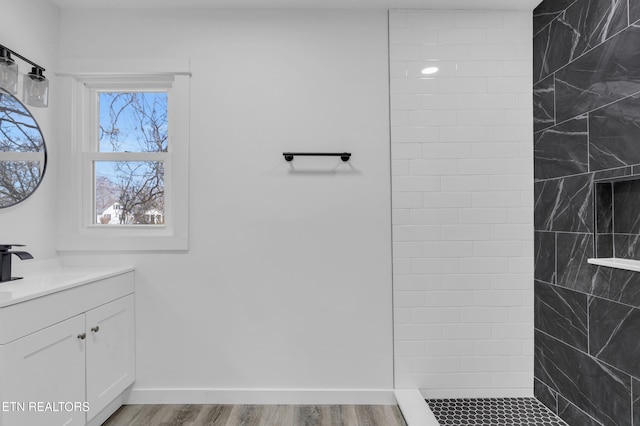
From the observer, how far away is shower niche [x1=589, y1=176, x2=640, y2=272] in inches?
68.1

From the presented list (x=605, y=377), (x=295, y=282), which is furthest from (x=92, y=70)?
(x=605, y=377)

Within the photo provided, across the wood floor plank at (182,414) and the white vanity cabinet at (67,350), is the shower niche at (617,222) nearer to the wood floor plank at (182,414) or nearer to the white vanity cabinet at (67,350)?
the wood floor plank at (182,414)

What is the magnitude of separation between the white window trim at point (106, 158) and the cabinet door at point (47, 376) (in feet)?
2.15

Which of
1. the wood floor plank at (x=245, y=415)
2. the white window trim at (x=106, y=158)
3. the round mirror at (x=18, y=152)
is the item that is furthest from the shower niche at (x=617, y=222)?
the round mirror at (x=18, y=152)

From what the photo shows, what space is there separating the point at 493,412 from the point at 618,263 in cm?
110

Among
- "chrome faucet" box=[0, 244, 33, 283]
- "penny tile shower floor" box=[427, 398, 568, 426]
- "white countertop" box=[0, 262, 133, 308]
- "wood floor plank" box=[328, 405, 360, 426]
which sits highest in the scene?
"chrome faucet" box=[0, 244, 33, 283]

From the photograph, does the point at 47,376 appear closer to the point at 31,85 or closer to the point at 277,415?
the point at 277,415

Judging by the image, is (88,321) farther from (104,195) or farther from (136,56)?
(136,56)

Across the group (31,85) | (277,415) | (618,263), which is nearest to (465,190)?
(618,263)

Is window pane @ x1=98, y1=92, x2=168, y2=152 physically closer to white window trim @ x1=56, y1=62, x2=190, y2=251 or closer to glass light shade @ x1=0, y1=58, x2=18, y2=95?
white window trim @ x1=56, y1=62, x2=190, y2=251

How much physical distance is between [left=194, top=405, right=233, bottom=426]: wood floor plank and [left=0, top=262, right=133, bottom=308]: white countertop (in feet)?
3.17

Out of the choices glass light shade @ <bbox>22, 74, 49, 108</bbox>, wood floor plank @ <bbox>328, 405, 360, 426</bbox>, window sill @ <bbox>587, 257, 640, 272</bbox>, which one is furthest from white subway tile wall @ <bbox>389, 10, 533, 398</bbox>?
glass light shade @ <bbox>22, 74, 49, 108</bbox>

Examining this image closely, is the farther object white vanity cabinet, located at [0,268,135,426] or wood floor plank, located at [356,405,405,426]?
wood floor plank, located at [356,405,405,426]

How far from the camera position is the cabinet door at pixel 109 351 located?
76.9 inches
